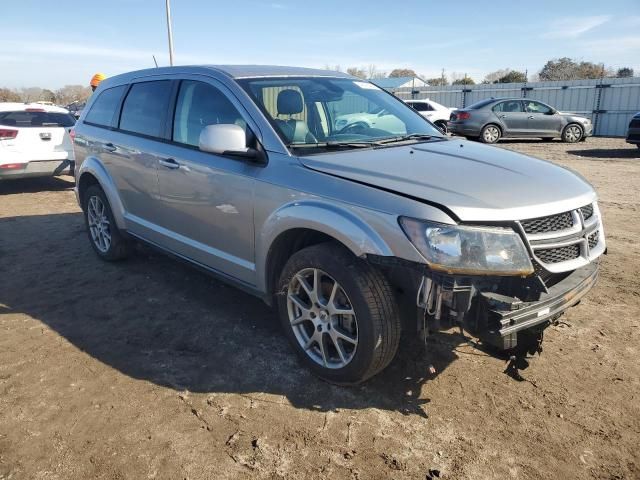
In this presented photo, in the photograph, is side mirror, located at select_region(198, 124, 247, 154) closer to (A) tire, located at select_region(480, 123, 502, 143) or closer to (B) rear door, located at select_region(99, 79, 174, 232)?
(B) rear door, located at select_region(99, 79, 174, 232)

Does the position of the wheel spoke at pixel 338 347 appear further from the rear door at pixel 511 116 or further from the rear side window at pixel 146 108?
the rear door at pixel 511 116

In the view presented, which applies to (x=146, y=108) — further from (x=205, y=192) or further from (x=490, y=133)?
(x=490, y=133)

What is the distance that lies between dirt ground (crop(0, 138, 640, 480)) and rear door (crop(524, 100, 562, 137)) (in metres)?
14.7

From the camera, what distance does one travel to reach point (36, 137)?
877 cm

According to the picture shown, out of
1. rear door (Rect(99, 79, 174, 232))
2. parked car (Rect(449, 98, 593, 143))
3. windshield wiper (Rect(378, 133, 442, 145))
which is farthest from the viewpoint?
parked car (Rect(449, 98, 593, 143))

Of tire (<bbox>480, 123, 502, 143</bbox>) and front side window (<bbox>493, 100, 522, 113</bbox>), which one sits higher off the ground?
front side window (<bbox>493, 100, 522, 113</bbox>)

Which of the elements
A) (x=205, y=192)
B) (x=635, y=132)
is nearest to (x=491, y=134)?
(x=635, y=132)

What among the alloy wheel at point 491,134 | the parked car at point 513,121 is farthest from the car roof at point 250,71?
the alloy wheel at point 491,134

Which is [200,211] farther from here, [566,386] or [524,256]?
[566,386]

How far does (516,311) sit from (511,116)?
1670cm

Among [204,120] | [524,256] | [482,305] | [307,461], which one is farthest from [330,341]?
[204,120]

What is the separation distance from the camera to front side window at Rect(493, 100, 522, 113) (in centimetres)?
1736

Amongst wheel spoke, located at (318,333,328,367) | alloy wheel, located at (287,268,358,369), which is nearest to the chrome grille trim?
alloy wheel, located at (287,268,358,369)

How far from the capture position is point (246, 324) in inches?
152
